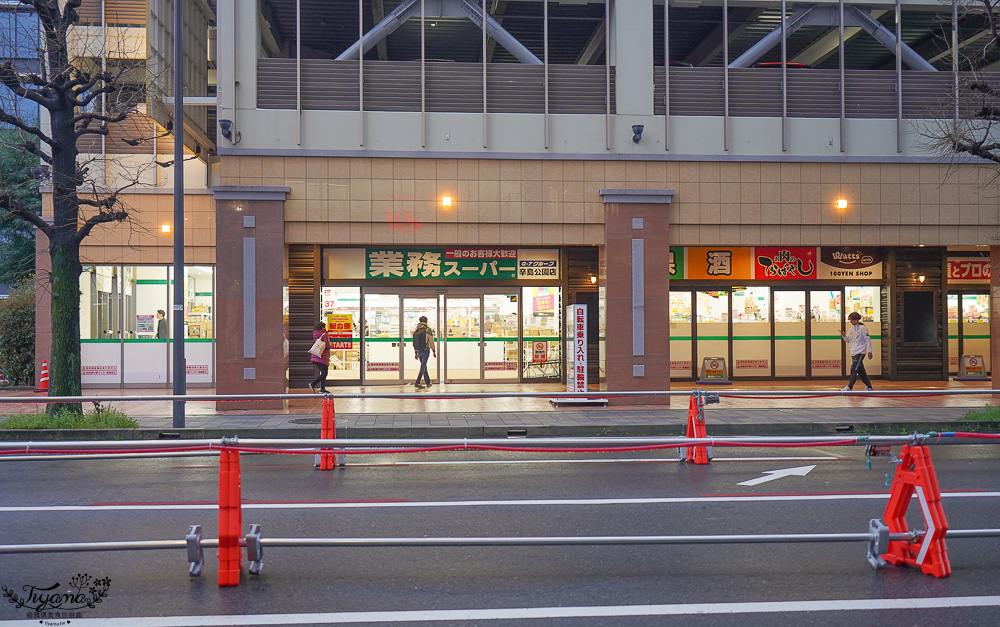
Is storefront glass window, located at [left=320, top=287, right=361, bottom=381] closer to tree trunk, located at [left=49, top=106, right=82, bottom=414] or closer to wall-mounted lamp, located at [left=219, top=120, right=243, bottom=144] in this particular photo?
wall-mounted lamp, located at [left=219, top=120, right=243, bottom=144]

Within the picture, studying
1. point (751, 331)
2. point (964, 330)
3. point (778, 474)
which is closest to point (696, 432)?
point (778, 474)

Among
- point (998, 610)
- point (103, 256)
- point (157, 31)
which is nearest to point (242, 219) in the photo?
point (157, 31)

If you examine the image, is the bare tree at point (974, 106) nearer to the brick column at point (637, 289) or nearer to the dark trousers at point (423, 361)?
the brick column at point (637, 289)

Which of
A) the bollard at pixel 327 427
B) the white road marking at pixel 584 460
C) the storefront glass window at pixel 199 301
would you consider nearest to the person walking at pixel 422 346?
the storefront glass window at pixel 199 301

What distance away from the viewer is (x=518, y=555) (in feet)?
21.2

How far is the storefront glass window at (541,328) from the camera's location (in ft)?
73.3

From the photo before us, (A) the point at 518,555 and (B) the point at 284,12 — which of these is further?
(B) the point at 284,12

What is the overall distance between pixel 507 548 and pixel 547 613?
1605mm

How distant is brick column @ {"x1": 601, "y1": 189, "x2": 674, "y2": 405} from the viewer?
18.6m

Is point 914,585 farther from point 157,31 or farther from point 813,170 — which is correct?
point 157,31

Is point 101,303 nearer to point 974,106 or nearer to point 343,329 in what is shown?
point 343,329

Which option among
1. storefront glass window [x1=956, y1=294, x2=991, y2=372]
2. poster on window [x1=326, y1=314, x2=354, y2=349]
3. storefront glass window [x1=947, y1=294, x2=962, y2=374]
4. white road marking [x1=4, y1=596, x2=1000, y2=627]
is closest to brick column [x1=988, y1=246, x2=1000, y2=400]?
storefront glass window [x1=947, y1=294, x2=962, y2=374]

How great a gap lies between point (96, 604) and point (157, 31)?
16459 mm

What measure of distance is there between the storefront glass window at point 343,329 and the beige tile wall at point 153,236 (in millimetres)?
3731
